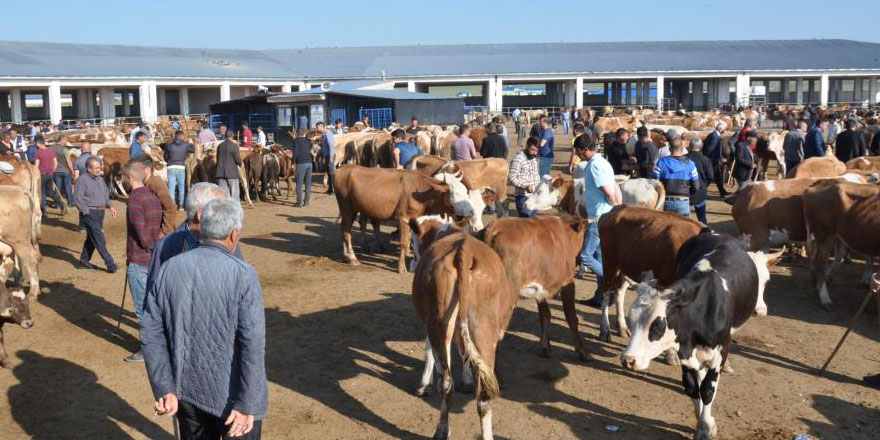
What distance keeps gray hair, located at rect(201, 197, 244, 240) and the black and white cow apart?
2949 millimetres

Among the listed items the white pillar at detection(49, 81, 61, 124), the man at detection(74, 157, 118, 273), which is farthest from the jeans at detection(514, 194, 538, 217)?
the white pillar at detection(49, 81, 61, 124)

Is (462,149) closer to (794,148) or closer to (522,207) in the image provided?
(522,207)

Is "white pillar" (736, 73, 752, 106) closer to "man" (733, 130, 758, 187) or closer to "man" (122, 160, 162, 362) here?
"man" (733, 130, 758, 187)

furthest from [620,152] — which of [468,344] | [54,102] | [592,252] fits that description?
[54,102]

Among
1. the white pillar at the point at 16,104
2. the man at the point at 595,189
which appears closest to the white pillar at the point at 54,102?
the white pillar at the point at 16,104

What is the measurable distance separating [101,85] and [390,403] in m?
45.9

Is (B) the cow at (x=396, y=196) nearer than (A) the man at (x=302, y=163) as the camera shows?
Yes

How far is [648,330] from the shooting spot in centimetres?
540

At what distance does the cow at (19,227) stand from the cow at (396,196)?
4.36 metres

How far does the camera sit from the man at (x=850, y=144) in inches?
658

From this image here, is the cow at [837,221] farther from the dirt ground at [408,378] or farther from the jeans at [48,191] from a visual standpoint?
the jeans at [48,191]

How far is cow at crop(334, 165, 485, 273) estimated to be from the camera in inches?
446

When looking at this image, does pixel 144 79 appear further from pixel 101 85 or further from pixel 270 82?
pixel 270 82

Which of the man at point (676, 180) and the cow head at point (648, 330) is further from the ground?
the man at point (676, 180)
